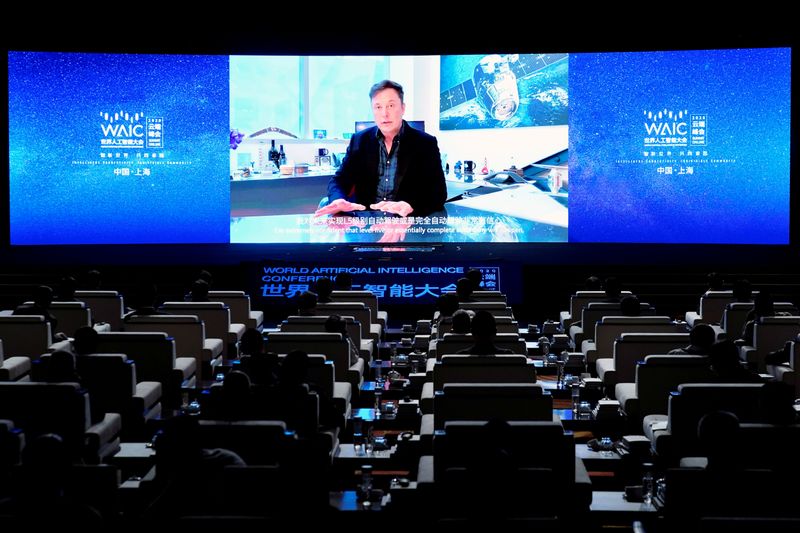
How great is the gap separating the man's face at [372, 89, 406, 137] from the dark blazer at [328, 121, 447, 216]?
10cm

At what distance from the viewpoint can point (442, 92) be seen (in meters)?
14.2

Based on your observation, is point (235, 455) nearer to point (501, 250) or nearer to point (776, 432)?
point (776, 432)

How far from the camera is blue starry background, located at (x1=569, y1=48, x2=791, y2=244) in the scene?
14.0m

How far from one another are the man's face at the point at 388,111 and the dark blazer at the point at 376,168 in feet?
0.34

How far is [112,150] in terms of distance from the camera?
565 inches

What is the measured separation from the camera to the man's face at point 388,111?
14.1m

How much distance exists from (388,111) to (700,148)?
406cm

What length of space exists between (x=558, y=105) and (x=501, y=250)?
84.0 inches

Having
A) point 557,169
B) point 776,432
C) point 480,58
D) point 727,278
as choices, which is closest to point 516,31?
point 480,58

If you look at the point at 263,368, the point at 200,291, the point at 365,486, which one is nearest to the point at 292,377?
the point at 263,368

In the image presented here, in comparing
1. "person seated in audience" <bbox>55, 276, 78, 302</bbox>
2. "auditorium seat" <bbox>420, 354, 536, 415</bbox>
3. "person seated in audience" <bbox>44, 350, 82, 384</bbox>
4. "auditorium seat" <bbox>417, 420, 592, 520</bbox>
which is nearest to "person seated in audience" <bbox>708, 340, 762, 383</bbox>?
"auditorium seat" <bbox>420, 354, 536, 415</bbox>

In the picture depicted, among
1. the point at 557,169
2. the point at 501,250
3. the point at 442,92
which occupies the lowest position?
the point at 501,250

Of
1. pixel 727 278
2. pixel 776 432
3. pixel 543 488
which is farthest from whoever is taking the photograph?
pixel 727 278

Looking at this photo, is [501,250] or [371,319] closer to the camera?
[371,319]
